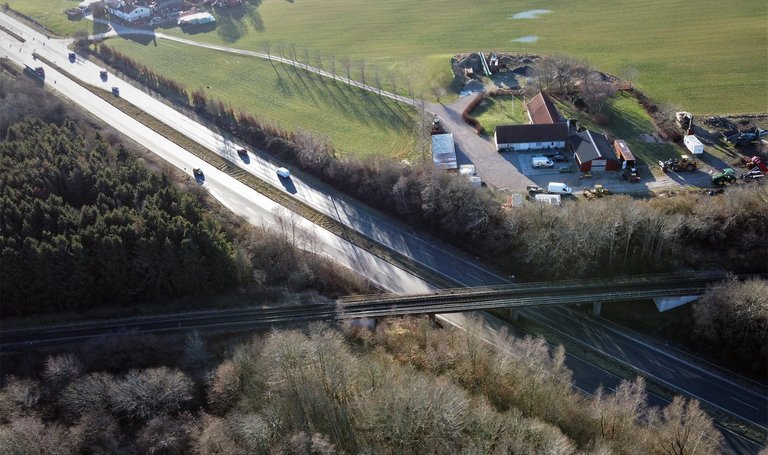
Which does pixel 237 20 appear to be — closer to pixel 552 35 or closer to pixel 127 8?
pixel 127 8

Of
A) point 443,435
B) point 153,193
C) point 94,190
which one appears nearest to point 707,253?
point 443,435

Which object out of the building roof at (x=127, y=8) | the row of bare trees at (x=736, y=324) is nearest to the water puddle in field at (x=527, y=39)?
the row of bare trees at (x=736, y=324)

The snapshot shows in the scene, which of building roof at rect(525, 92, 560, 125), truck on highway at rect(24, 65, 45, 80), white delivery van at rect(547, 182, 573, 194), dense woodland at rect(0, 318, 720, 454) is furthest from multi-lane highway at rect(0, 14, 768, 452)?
building roof at rect(525, 92, 560, 125)

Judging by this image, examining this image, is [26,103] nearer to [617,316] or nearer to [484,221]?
[484,221]

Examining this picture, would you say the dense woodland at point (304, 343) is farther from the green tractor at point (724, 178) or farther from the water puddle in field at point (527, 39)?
the water puddle in field at point (527, 39)

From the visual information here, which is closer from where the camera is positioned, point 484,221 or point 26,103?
point 484,221

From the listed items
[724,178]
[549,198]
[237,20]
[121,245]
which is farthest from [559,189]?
[237,20]

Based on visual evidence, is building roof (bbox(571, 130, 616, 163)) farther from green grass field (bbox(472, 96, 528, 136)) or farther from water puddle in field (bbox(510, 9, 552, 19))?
water puddle in field (bbox(510, 9, 552, 19))
